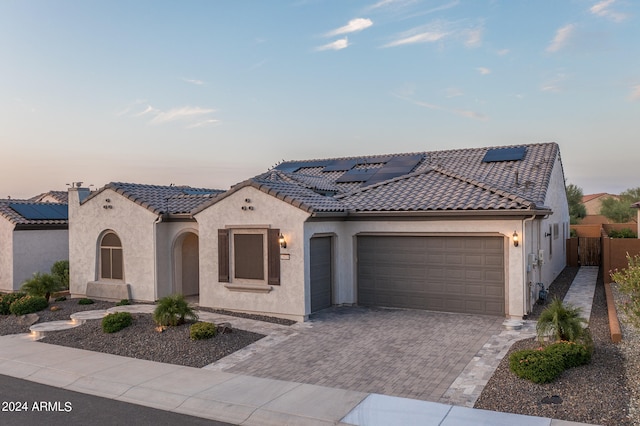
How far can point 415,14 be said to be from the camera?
56.1 feet

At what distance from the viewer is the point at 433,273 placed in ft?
49.9

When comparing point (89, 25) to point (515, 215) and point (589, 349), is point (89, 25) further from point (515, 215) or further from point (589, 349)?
point (589, 349)

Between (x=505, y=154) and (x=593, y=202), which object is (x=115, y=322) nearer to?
(x=505, y=154)

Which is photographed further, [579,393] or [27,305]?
[27,305]

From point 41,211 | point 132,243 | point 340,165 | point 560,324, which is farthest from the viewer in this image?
point 340,165

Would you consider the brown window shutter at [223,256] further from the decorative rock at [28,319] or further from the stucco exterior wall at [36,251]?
the stucco exterior wall at [36,251]

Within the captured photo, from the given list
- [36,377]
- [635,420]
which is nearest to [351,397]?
[635,420]

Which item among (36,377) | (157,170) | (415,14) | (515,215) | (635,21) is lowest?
(36,377)

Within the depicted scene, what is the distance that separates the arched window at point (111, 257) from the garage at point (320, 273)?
25.7 ft


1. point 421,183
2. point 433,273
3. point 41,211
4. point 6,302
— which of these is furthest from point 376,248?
point 41,211

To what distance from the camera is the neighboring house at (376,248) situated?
1427 centimetres

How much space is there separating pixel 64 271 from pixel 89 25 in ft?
33.0

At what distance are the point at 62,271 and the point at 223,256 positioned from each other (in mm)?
9606

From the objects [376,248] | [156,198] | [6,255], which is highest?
[156,198]
